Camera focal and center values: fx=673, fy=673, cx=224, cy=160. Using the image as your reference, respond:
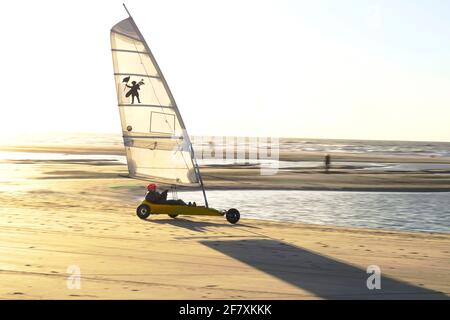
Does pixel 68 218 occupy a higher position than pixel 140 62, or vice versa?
pixel 140 62

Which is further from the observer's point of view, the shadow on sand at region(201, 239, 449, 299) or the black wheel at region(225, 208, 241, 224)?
the black wheel at region(225, 208, 241, 224)

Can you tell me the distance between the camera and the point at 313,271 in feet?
38.9

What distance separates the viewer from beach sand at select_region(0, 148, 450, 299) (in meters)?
10.2

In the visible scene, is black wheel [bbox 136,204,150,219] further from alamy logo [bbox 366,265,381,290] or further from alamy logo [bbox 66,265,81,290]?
alamy logo [bbox 366,265,381,290]

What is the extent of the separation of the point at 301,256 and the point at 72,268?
14.9ft

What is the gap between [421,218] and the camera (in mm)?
22125

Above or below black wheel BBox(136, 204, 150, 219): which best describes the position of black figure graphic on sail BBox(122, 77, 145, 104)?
above

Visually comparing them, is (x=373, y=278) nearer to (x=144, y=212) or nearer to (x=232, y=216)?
(x=232, y=216)

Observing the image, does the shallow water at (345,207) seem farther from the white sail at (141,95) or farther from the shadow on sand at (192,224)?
the white sail at (141,95)

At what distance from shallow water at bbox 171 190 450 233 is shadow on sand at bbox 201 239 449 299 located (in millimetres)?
6193

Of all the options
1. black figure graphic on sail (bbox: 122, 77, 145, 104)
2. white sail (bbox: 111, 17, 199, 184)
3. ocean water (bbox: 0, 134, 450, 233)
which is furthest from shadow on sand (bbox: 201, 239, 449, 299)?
ocean water (bbox: 0, 134, 450, 233)

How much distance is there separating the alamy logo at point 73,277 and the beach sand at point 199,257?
0.09 m
